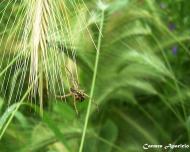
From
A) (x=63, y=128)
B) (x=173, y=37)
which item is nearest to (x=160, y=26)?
(x=173, y=37)

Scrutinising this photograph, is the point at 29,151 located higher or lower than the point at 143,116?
lower

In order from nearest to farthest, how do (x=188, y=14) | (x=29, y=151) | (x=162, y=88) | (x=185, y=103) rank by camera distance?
1. (x=29, y=151)
2. (x=185, y=103)
3. (x=162, y=88)
4. (x=188, y=14)

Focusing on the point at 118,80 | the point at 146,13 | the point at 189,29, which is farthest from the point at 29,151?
the point at 189,29

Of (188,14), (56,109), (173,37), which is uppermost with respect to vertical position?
(188,14)

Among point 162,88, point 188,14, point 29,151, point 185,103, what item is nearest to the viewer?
point 29,151

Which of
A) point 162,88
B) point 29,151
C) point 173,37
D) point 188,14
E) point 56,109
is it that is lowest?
point 29,151

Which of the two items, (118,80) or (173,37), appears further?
(173,37)

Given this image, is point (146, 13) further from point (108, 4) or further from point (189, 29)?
point (189, 29)

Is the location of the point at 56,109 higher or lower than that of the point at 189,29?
lower

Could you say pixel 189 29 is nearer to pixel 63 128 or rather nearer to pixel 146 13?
pixel 146 13
